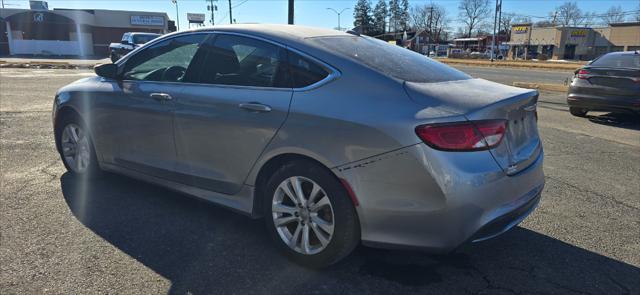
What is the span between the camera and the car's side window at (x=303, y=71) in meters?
3.06

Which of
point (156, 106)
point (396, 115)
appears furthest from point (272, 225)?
point (156, 106)

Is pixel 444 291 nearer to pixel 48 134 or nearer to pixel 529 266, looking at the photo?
pixel 529 266

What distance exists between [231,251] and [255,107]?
1.05m

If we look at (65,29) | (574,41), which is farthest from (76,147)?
(574,41)

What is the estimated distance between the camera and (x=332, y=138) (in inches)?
111

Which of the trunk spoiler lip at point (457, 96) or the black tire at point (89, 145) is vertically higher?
the trunk spoiler lip at point (457, 96)

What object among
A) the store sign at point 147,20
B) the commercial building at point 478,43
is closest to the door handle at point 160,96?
the store sign at point 147,20

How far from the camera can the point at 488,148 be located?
270cm

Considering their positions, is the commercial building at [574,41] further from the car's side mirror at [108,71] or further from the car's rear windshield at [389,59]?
the car's side mirror at [108,71]

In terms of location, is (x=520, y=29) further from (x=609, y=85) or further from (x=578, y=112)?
(x=609, y=85)

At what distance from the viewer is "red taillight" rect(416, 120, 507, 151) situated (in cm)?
259

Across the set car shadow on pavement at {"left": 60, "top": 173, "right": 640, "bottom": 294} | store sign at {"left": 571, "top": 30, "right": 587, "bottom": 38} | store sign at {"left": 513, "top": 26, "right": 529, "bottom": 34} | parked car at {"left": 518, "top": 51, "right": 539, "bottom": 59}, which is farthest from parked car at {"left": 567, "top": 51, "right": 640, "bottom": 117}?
store sign at {"left": 513, "top": 26, "right": 529, "bottom": 34}

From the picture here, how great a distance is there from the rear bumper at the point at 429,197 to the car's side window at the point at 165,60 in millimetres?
1825

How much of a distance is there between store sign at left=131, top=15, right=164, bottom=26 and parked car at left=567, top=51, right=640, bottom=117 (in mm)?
50460
